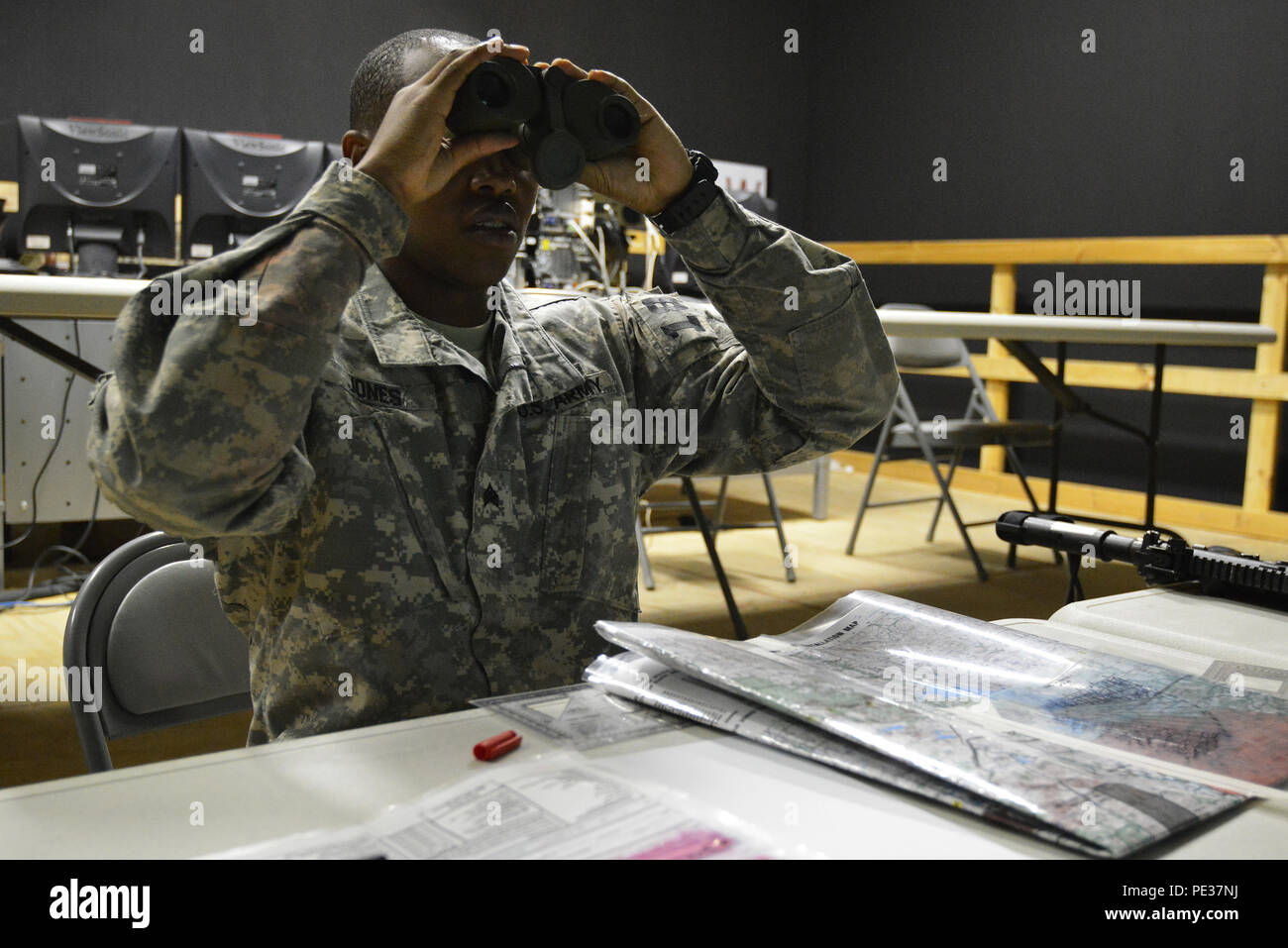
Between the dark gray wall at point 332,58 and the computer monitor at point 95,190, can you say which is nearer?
the computer monitor at point 95,190

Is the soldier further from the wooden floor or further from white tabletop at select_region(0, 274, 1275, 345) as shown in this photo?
the wooden floor

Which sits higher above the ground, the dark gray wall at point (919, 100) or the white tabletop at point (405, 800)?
the dark gray wall at point (919, 100)

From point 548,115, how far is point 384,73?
237 millimetres

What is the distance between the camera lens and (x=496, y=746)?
27.0 inches

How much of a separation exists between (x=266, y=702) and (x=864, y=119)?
6.28 meters

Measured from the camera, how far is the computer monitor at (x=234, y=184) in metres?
3.86

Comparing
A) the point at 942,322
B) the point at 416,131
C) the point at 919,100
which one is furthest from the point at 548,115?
the point at 919,100

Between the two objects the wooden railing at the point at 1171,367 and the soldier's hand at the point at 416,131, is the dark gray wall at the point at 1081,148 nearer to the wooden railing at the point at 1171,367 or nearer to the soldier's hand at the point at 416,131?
the wooden railing at the point at 1171,367

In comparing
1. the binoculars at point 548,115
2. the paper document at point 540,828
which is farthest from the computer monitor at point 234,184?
the paper document at point 540,828

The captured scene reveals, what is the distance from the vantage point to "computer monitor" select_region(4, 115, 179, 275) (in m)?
3.57

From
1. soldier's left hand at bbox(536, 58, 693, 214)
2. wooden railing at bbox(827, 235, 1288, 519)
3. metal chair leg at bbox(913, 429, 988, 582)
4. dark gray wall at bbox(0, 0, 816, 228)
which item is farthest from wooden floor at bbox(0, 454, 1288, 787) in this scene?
dark gray wall at bbox(0, 0, 816, 228)

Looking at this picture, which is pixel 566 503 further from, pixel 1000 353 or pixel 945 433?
pixel 1000 353

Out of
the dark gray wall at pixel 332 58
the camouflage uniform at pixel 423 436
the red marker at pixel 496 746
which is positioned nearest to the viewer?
the red marker at pixel 496 746

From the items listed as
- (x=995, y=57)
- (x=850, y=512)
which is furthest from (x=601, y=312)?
(x=995, y=57)
